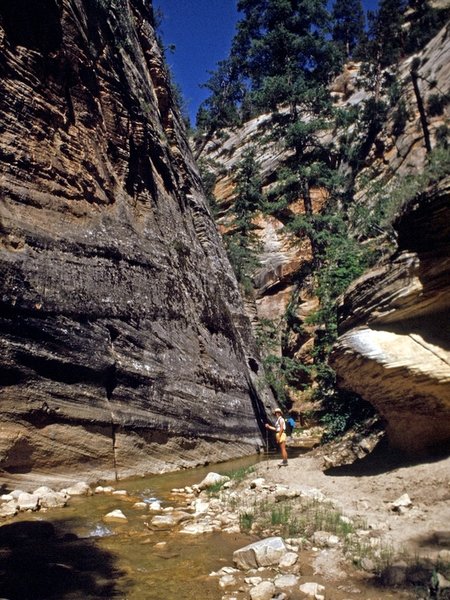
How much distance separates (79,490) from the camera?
8.23 metres

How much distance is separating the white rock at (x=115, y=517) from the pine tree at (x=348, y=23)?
45.8m

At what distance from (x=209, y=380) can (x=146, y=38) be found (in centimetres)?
1393

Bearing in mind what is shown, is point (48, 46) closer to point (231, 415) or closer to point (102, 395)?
point (102, 395)

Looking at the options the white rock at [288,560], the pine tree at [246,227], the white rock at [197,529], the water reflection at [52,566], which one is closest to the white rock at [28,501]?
the water reflection at [52,566]

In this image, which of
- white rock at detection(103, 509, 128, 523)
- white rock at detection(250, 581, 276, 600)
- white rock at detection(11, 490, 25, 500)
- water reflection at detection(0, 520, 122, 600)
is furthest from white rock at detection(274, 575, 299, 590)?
white rock at detection(11, 490, 25, 500)

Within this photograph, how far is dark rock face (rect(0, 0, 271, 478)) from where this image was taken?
8.68 m

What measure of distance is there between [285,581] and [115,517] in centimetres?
320

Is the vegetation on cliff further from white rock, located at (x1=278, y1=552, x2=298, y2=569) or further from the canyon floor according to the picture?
white rock, located at (x1=278, y1=552, x2=298, y2=569)

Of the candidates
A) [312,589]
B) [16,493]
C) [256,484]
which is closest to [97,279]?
[16,493]

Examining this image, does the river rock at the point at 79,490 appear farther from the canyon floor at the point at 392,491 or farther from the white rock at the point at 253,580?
the white rock at the point at 253,580

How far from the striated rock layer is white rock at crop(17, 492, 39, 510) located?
5.70 m

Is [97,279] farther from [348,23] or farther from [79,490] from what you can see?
[348,23]

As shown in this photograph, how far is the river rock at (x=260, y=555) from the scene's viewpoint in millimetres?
4652

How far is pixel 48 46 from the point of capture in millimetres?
10797
